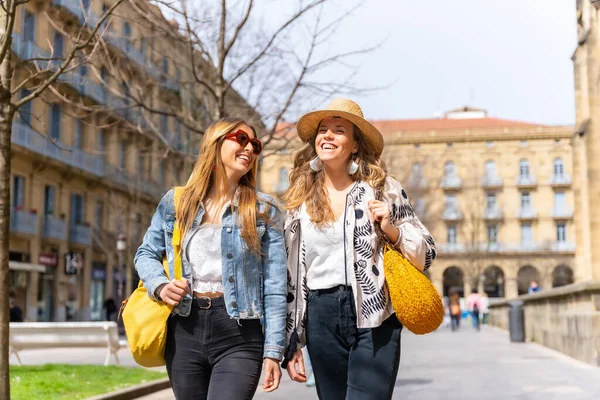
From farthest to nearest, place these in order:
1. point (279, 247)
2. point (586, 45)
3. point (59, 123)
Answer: point (59, 123) < point (586, 45) < point (279, 247)

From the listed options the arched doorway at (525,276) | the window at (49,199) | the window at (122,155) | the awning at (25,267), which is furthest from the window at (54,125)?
the arched doorway at (525,276)

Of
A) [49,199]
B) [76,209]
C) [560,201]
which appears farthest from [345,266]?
[560,201]

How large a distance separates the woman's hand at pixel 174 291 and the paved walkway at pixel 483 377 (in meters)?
6.81

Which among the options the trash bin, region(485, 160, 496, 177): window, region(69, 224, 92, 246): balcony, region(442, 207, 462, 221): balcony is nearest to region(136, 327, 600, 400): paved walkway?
the trash bin

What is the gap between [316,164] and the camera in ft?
14.3

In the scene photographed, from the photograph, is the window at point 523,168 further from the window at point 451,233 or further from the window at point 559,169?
the window at point 451,233

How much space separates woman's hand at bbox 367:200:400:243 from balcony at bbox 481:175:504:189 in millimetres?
84095

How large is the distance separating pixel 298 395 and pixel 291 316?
6.71 m

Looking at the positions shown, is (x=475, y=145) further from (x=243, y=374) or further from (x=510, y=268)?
(x=243, y=374)

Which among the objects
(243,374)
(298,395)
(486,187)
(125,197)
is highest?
(486,187)

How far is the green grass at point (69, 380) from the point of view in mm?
9695

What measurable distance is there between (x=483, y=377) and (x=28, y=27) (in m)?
26.3

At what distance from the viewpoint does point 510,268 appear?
82.2 meters

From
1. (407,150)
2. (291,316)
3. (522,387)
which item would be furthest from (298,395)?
(407,150)
